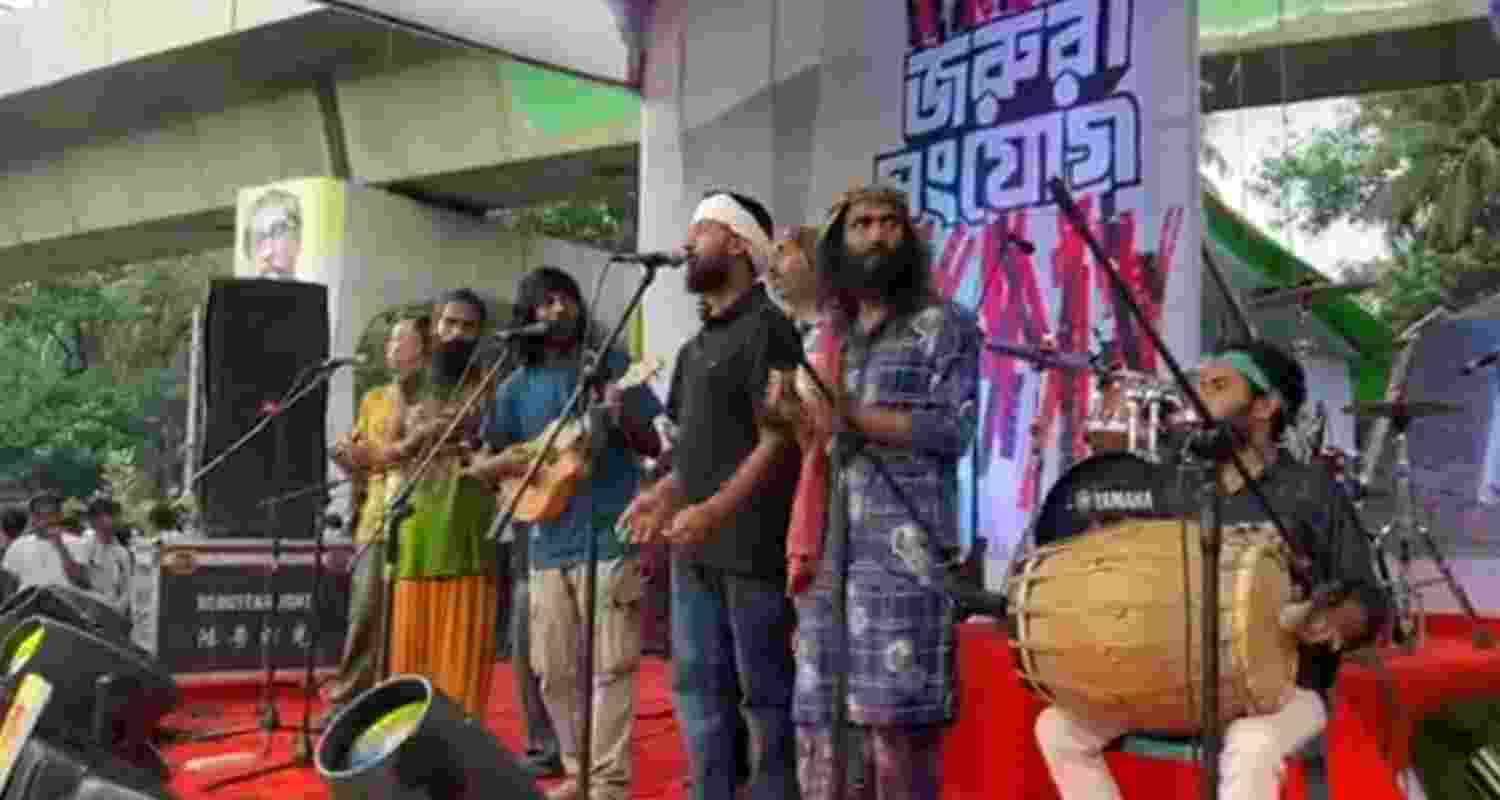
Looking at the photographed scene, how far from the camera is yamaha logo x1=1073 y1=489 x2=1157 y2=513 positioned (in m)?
4.18

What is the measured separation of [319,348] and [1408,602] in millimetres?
5672

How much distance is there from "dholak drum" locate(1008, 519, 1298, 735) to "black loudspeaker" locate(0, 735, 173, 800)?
178 centimetres

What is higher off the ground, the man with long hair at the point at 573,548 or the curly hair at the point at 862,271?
the curly hair at the point at 862,271

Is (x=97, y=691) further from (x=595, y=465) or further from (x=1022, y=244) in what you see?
(x=1022, y=244)

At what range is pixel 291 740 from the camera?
6152 millimetres

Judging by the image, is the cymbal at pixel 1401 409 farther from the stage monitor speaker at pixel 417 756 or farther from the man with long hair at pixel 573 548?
the stage monitor speaker at pixel 417 756

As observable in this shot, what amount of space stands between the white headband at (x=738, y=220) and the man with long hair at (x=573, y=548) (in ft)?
1.87

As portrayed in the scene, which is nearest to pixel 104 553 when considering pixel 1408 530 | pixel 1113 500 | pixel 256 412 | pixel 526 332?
pixel 256 412

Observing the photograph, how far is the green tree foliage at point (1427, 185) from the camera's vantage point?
1171 cm

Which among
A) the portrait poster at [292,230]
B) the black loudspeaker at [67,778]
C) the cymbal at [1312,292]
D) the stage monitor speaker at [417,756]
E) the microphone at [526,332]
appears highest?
the portrait poster at [292,230]

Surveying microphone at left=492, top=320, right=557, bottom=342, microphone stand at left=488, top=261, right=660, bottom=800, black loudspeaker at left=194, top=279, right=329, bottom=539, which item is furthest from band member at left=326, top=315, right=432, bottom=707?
black loudspeaker at left=194, top=279, right=329, bottom=539

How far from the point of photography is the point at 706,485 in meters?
3.67

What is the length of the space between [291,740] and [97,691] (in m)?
3.20

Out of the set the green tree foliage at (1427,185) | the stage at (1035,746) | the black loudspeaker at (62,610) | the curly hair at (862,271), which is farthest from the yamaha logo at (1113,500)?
the green tree foliage at (1427,185)
